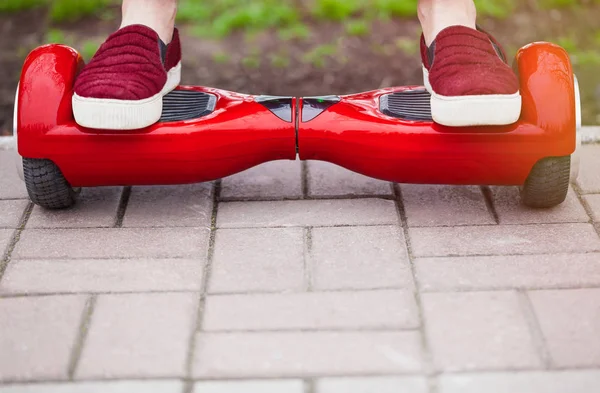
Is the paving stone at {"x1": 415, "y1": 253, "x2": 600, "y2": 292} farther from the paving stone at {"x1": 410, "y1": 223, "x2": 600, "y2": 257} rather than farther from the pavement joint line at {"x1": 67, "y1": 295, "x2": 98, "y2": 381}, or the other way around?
the pavement joint line at {"x1": 67, "y1": 295, "x2": 98, "y2": 381}

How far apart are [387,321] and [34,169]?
90 centimetres

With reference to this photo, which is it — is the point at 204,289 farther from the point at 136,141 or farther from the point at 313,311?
the point at 136,141

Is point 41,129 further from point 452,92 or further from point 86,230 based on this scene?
point 452,92

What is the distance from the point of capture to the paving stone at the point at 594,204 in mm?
1890

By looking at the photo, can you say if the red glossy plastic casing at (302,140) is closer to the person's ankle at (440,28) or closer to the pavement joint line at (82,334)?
the person's ankle at (440,28)

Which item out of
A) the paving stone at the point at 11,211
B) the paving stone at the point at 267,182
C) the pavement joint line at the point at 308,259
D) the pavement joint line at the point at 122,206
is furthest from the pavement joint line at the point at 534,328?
the paving stone at the point at 11,211

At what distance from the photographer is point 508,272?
1.67m

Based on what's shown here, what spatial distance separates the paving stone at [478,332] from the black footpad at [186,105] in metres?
0.69

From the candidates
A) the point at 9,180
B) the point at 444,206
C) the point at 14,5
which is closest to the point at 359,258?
the point at 444,206

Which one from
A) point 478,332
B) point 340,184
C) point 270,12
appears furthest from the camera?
point 270,12

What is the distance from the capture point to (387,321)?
1.53 metres

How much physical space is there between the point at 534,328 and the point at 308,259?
496 mm

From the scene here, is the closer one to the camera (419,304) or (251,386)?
(251,386)

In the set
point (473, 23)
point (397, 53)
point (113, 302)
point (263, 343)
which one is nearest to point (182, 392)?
point (263, 343)
